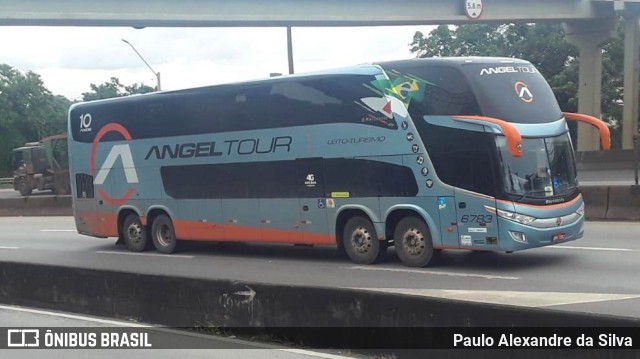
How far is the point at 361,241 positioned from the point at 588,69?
33430 mm

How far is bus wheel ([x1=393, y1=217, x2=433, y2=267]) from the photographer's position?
1223cm

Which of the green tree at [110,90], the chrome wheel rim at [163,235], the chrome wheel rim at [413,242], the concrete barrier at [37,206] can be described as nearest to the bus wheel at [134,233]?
the chrome wheel rim at [163,235]

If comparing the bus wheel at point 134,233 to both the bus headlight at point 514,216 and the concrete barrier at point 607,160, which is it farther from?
the concrete barrier at point 607,160

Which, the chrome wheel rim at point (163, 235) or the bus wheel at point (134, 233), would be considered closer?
the chrome wheel rim at point (163, 235)

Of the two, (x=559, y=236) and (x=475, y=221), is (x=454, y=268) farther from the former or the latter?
(x=559, y=236)

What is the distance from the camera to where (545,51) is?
1914 inches

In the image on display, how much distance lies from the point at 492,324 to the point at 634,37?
131ft

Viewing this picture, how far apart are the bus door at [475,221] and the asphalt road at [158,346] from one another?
4845 mm

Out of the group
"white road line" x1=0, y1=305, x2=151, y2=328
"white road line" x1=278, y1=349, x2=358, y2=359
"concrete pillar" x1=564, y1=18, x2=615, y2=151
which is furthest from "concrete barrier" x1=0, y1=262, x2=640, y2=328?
"concrete pillar" x1=564, y1=18, x2=615, y2=151

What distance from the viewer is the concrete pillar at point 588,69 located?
41.3m

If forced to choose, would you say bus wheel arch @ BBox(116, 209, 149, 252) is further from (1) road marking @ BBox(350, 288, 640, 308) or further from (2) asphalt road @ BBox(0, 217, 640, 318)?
(1) road marking @ BBox(350, 288, 640, 308)

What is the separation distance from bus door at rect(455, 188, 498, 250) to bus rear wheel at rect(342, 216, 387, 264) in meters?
1.65

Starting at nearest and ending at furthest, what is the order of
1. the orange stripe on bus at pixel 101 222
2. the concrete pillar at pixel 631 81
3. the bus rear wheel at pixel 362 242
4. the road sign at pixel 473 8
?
the bus rear wheel at pixel 362 242
the orange stripe on bus at pixel 101 222
the road sign at pixel 473 8
the concrete pillar at pixel 631 81

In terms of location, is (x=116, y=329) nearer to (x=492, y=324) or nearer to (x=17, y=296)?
(x=17, y=296)
